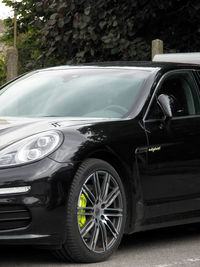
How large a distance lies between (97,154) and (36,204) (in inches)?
28.9

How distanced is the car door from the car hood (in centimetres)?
57

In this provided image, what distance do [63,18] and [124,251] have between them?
8673 millimetres

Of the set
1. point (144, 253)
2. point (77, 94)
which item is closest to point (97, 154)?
point (144, 253)

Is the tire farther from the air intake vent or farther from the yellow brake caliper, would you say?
the air intake vent

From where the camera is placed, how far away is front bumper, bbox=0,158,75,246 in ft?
20.1

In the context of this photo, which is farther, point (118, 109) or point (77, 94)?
point (77, 94)

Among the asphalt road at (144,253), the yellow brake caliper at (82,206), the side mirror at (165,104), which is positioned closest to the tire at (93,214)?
the yellow brake caliper at (82,206)

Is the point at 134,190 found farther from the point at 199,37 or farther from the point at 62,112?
the point at 199,37

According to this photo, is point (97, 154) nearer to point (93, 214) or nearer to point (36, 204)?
point (93, 214)

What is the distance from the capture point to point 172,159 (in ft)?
24.0

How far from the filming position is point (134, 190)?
273 inches

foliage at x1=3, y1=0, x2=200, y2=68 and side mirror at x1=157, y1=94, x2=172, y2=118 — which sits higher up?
foliage at x1=3, y1=0, x2=200, y2=68

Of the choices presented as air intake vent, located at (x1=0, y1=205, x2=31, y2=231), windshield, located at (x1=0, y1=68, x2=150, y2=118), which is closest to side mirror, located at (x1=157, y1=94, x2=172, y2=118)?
windshield, located at (x1=0, y1=68, x2=150, y2=118)

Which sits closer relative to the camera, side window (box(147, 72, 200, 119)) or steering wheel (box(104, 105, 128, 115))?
steering wheel (box(104, 105, 128, 115))
